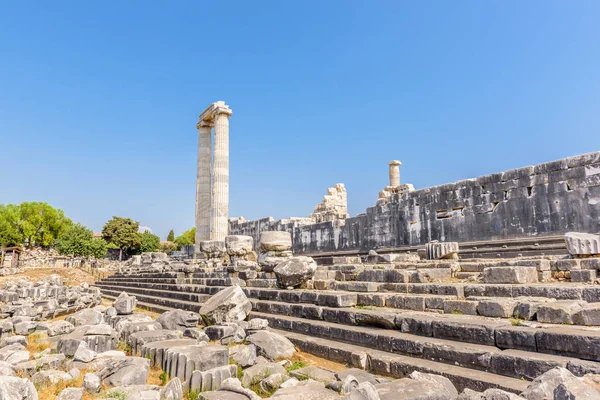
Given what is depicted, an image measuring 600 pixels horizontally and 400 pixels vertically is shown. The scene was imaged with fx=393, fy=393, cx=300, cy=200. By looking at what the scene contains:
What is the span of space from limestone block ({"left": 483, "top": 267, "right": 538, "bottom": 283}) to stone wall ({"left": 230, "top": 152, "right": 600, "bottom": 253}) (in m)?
5.25

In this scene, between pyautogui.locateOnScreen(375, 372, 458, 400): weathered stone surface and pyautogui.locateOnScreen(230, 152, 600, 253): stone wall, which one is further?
pyautogui.locateOnScreen(230, 152, 600, 253): stone wall

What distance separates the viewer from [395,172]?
23453 mm

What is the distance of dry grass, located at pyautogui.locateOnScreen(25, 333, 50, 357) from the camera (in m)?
6.20

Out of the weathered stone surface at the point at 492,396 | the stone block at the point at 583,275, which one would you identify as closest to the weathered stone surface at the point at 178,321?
the weathered stone surface at the point at 492,396

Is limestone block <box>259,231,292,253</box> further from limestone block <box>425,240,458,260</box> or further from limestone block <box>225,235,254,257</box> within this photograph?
limestone block <box>425,240,458,260</box>

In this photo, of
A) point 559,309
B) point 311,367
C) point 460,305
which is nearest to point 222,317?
point 311,367

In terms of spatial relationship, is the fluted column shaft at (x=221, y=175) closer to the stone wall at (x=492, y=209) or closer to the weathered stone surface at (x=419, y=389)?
the stone wall at (x=492, y=209)

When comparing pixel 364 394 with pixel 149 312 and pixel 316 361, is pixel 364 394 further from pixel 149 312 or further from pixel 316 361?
pixel 149 312

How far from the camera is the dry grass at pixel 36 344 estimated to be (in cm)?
620

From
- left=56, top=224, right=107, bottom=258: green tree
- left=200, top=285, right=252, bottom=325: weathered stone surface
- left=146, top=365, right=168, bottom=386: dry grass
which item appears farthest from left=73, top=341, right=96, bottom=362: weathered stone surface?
left=56, top=224, right=107, bottom=258: green tree

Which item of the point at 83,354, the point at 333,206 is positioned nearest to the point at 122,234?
the point at 333,206

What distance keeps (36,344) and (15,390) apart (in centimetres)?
413

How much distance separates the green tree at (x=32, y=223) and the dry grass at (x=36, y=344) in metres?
48.3

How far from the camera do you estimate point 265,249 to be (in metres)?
11.8
